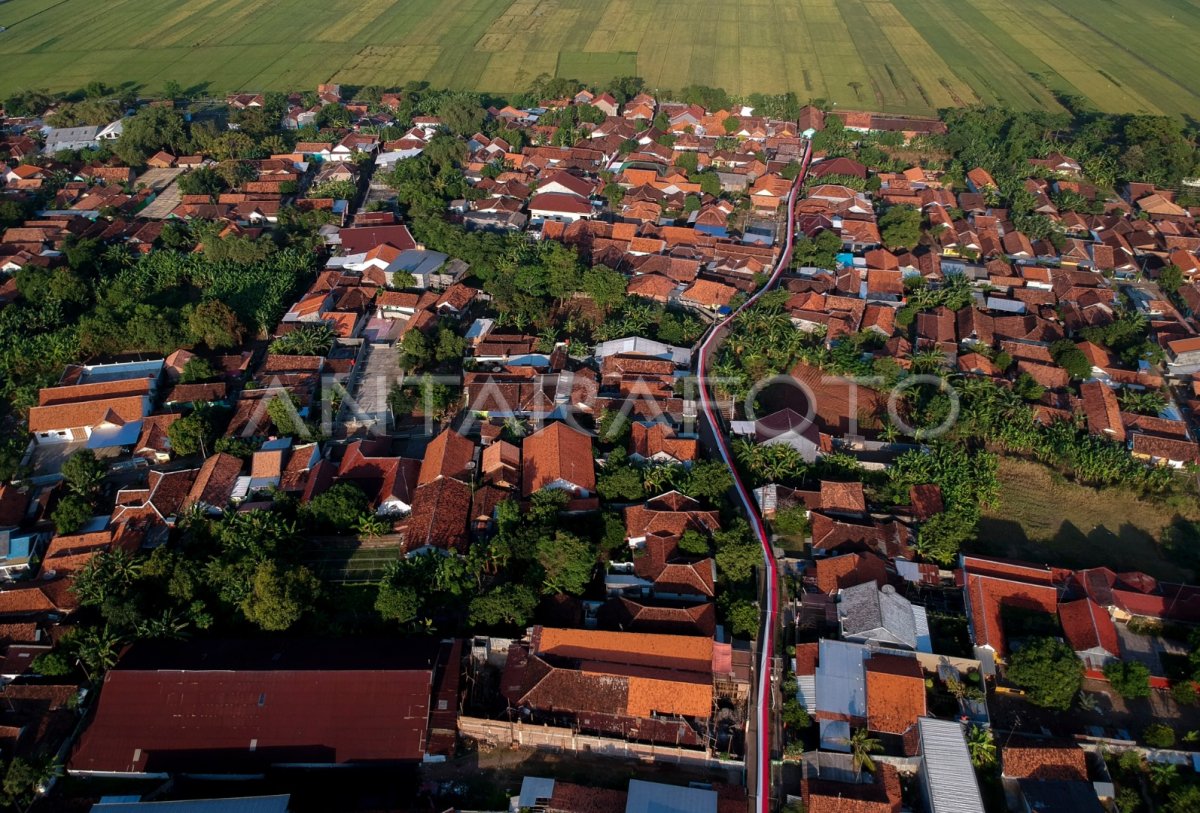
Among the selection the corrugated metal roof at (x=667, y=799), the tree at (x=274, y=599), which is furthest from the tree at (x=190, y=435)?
the corrugated metal roof at (x=667, y=799)

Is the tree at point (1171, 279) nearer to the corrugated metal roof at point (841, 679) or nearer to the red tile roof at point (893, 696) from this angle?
the red tile roof at point (893, 696)

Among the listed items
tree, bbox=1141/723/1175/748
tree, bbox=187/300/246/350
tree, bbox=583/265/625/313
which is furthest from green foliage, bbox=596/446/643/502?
tree, bbox=187/300/246/350

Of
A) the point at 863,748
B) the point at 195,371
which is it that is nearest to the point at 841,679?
the point at 863,748

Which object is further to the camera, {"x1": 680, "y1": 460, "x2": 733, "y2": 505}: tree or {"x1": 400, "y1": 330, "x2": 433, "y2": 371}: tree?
{"x1": 400, "y1": 330, "x2": 433, "y2": 371}: tree

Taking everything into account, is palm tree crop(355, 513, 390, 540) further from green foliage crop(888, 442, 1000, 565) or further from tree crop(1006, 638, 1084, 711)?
tree crop(1006, 638, 1084, 711)

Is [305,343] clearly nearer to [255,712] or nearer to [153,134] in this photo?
[255,712]

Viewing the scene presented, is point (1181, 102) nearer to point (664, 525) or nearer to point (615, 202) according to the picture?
point (615, 202)
